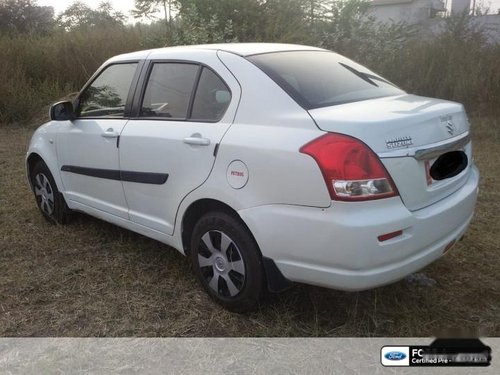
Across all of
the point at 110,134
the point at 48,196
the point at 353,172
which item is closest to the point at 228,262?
the point at 353,172

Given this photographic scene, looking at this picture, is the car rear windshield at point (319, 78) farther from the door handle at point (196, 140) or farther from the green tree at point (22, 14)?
the green tree at point (22, 14)

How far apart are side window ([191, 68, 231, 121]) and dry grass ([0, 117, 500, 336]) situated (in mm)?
1189

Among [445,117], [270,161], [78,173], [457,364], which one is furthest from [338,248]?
[78,173]

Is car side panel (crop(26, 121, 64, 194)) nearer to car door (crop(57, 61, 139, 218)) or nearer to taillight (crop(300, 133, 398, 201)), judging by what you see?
car door (crop(57, 61, 139, 218))

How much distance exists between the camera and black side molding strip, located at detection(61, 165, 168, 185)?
3286mm

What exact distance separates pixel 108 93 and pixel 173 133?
1092mm

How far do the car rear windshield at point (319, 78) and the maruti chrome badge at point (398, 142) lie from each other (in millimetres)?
488

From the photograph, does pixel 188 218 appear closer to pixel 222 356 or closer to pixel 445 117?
pixel 222 356

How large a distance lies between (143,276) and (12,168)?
457cm

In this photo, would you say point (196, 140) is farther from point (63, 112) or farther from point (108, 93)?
point (63, 112)

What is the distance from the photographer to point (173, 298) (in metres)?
3.31

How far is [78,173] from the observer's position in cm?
409

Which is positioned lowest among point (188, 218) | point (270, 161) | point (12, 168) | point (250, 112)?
point (12, 168)

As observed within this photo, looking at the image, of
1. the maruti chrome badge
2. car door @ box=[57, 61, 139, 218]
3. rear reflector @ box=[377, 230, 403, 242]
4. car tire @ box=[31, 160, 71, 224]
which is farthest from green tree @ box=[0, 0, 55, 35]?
rear reflector @ box=[377, 230, 403, 242]
